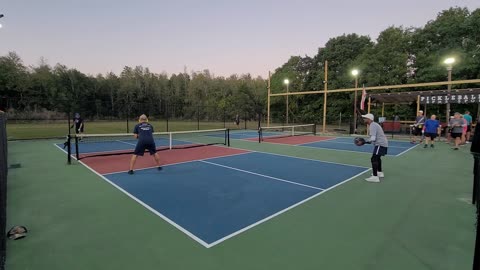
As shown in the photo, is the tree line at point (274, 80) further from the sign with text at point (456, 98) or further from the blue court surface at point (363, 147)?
the blue court surface at point (363, 147)

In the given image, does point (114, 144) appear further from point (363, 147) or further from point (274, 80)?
point (274, 80)

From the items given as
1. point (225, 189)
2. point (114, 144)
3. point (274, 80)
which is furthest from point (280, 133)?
point (274, 80)

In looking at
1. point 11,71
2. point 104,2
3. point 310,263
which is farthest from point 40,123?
point 310,263

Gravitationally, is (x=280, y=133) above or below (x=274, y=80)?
below

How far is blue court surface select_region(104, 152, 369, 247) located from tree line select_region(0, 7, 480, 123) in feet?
48.7

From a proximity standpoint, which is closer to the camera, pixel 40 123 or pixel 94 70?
pixel 40 123

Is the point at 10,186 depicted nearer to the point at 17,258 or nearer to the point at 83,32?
the point at 17,258

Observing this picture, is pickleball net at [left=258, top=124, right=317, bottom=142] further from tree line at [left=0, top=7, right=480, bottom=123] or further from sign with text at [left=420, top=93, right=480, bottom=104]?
sign with text at [left=420, top=93, right=480, bottom=104]

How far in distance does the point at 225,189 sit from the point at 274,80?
142ft

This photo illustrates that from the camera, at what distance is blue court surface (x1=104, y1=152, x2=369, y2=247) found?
3.93 meters

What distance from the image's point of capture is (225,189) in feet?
18.4

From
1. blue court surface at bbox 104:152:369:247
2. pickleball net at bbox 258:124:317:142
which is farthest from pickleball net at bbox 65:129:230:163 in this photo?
blue court surface at bbox 104:152:369:247

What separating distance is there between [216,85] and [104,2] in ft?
126

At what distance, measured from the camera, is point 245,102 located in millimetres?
48375
